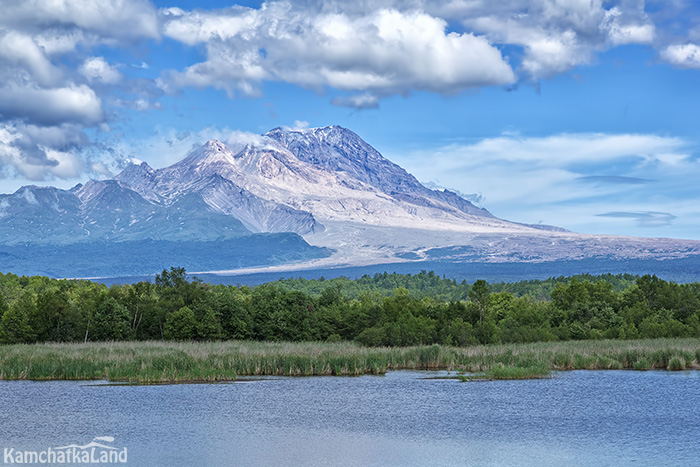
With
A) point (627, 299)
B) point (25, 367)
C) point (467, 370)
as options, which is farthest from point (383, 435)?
point (627, 299)

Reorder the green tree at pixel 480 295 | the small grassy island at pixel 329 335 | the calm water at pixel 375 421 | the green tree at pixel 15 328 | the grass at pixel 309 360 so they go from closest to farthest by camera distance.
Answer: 1. the calm water at pixel 375 421
2. the grass at pixel 309 360
3. the small grassy island at pixel 329 335
4. the green tree at pixel 15 328
5. the green tree at pixel 480 295

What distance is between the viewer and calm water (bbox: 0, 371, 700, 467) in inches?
1569

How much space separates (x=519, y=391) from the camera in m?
60.6

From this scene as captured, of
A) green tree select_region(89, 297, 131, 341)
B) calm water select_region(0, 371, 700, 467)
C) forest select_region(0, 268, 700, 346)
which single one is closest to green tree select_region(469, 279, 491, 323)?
forest select_region(0, 268, 700, 346)

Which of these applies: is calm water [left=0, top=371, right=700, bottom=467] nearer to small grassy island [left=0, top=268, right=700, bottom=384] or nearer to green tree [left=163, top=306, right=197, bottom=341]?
small grassy island [left=0, top=268, right=700, bottom=384]

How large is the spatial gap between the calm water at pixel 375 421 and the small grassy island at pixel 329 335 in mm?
4249

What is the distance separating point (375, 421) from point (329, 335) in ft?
177

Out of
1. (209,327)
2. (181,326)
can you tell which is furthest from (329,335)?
(181,326)

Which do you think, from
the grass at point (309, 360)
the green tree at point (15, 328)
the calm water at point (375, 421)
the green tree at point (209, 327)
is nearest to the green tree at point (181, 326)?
the green tree at point (209, 327)

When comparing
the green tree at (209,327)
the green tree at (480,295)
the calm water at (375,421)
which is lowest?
the calm water at (375,421)

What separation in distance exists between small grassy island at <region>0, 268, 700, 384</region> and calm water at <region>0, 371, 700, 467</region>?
13.9 feet

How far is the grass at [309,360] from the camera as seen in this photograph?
68.2m

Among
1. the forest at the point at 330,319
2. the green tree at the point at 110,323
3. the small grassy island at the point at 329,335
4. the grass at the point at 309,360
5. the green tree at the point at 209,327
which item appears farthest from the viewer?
the green tree at the point at 110,323

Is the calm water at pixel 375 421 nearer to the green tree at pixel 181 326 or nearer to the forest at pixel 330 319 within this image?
the forest at pixel 330 319
